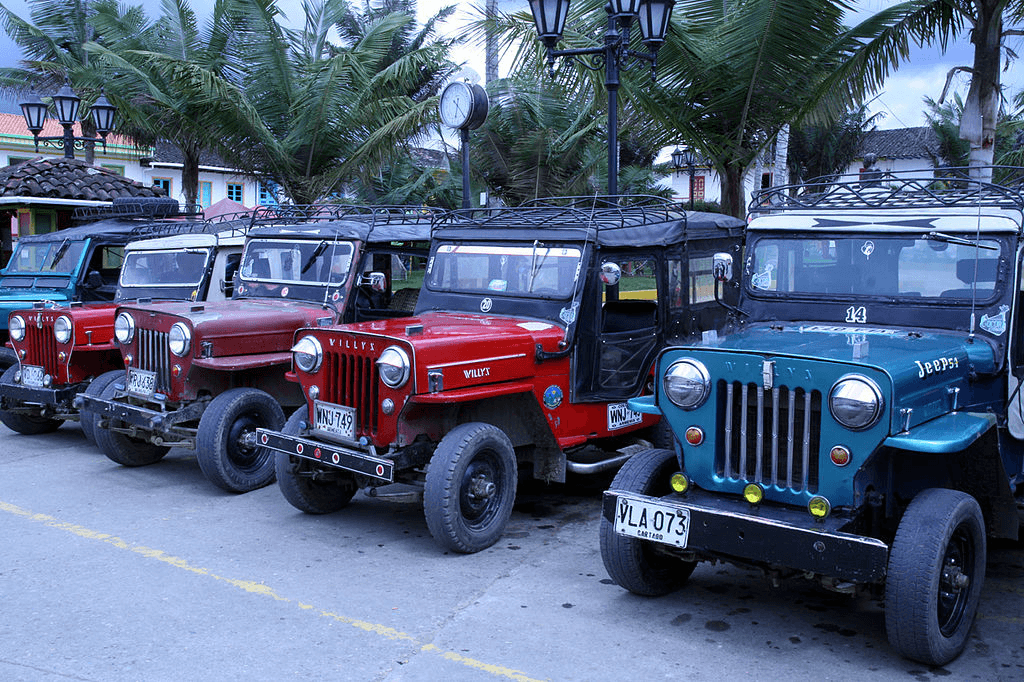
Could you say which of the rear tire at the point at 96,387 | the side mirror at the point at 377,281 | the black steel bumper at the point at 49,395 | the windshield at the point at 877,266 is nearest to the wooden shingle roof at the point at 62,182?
the black steel bumper at the point at 49,395

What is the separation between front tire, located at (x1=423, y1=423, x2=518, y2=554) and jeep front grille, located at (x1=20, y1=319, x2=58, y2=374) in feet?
15.3

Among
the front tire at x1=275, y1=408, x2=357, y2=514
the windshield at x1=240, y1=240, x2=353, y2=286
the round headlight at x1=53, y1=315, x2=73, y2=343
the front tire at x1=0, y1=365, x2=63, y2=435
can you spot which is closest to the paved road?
the front tire at x1=275, y1=408, x2=357, y2=514

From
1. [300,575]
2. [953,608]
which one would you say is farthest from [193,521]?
[953,608]

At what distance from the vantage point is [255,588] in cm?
556

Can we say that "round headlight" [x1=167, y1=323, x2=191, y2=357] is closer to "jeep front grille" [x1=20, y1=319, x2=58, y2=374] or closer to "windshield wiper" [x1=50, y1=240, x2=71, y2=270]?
"jeep front grille" [x1=20, y1=319, x2=58, y2=374]

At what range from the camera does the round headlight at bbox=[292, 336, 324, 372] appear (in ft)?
21.3

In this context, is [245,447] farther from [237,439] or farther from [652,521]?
[652,521]

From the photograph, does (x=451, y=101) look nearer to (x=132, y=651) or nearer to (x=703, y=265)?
(x=703, y=265)

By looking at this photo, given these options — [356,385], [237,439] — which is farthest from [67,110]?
[356,385]

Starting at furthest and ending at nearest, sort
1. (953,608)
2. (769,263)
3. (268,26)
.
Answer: (268,26)
(769,263)
(953,608)

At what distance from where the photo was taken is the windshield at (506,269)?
282 inches

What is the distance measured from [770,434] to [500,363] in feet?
7.21

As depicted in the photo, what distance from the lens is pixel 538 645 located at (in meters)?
4.78

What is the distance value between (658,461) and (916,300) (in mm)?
1810
